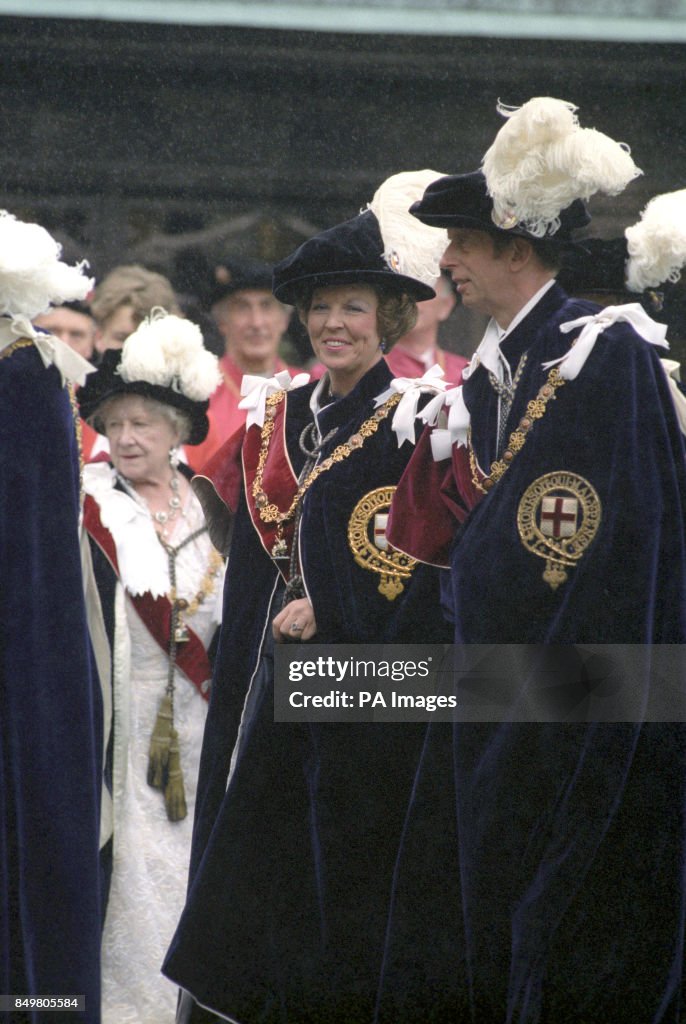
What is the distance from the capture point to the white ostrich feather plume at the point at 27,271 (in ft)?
12.1

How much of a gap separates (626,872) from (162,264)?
3963 mm

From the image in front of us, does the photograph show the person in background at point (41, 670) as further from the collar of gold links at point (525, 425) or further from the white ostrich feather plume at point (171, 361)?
the white ostrich feather plume at point (171, 361)

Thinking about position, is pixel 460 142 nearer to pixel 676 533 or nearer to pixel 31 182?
pixel 31 182

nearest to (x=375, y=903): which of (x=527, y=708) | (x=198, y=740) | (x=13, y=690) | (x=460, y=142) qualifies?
(x=527, y=708)

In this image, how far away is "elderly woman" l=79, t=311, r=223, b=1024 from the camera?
4.77 metres

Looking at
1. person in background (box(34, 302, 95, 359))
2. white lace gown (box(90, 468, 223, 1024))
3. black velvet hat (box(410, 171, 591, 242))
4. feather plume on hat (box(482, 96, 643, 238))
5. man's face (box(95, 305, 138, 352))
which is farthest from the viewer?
man's face (box(95, 305, 138, 352))

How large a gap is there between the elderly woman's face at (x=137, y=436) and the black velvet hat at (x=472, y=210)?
166 centimetres

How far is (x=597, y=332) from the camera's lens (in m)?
3.46

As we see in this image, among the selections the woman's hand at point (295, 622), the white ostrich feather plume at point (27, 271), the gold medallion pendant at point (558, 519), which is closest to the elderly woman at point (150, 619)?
the woman's hand at point (295, 622)

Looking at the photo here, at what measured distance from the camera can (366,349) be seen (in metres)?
4.19

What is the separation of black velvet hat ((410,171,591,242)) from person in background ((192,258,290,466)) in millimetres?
2342

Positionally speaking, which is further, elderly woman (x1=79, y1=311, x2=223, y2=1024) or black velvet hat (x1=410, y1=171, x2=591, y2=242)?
elderly woman (x1=79, y1=311, x2=223, y2=1024)

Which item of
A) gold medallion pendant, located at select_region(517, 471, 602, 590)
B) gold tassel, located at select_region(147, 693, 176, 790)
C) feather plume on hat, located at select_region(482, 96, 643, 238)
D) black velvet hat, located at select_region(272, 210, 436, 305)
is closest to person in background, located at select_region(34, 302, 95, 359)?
gold tassel, located at select_region(147, 693, 176, 790)

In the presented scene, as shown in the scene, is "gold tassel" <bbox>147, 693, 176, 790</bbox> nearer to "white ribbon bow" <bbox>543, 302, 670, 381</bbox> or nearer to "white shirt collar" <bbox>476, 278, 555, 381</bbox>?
"white shirt collar" <bbox>476, 278, 555, 381</bbox>
